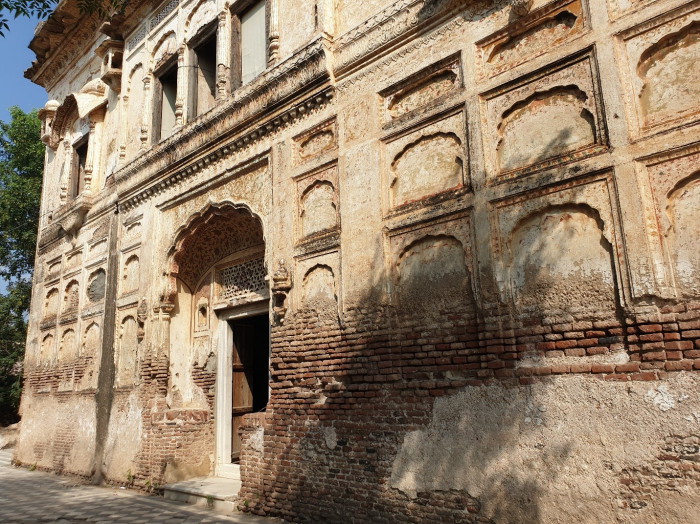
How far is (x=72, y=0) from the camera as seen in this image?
12.0m

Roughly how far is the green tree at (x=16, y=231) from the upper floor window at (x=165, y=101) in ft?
31.7

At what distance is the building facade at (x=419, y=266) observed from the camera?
384cm

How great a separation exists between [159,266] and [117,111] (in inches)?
155

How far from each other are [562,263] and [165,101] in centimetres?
789

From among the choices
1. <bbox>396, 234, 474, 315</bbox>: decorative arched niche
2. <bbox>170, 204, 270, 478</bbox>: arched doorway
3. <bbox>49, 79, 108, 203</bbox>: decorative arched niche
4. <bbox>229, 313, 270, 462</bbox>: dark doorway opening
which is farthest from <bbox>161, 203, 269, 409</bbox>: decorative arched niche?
<bbox>49, 79, 108, 203</bbox>: decorative arched niche

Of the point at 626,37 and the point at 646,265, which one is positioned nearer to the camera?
the point at 646,265

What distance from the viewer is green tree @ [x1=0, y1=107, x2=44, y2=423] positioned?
A: 1656cm

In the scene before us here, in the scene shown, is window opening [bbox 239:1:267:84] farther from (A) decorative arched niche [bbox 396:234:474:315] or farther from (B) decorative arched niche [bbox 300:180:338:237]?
(A) decorative arched niche [bbox 396:234:474:315]

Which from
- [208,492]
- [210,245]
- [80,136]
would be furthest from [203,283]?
[80,136]

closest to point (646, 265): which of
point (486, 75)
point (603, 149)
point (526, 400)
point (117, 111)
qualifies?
point (603, 149)

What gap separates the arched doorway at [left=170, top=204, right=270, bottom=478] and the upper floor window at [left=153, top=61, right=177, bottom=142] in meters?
2.23

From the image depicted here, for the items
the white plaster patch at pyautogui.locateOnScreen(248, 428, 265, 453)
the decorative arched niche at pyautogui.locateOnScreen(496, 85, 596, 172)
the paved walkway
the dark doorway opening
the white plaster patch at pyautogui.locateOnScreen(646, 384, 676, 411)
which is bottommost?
the paved walkway

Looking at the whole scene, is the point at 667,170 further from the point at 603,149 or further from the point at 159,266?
the point at 159,266

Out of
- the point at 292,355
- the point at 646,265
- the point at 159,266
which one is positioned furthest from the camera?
the point at 159,266
